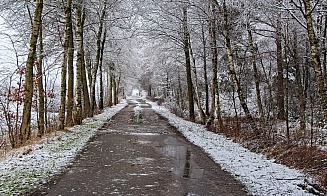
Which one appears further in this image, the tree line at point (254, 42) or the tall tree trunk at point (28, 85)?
the tree line at point (254, 42)

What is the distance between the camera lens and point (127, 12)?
20.9 metres

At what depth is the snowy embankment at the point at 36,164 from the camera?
21.1 feet

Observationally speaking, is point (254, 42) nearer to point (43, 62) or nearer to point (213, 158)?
point (43, 62)

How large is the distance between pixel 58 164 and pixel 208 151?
15.2ft

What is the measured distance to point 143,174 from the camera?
24.5 ft

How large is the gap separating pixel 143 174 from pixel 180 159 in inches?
82.5

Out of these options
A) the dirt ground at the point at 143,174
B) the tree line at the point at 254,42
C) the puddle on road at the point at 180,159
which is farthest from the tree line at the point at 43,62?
the puddle on road at the point at 180,159

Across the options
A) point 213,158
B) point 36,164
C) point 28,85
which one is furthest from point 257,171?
point 28,85

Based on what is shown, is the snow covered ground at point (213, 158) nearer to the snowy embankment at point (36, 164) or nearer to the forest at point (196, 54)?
the snowy embankment at point (36, 164)

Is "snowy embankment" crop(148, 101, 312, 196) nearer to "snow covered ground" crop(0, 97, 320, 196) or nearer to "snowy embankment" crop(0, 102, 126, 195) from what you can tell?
"snow covered ground" crop(0, 97, 320, 196)

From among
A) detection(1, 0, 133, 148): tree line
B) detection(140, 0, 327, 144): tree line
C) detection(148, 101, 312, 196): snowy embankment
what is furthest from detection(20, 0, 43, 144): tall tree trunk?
detection(140, 0, 327, 144): tree line

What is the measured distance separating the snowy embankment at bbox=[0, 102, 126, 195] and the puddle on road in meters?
2.70

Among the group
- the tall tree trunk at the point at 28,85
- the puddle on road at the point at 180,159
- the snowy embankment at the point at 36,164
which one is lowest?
the puddle on road at the point at 180,159

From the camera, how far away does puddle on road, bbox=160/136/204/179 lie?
7.67 metres
